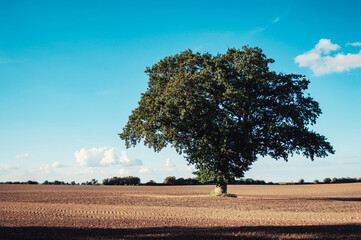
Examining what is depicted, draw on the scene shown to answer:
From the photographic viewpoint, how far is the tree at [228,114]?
31.1 metres

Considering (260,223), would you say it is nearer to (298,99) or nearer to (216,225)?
(216,225)

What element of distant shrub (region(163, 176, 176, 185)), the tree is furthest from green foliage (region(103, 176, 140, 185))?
the tree

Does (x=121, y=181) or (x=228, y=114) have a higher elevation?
(x=228, y=114)

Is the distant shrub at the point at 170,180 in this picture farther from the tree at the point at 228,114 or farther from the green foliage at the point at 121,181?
the tree at the point at 228,114

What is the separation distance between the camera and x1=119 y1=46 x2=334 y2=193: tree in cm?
3109

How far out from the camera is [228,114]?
32.9 m

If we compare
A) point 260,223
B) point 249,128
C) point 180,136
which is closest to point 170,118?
point 180,136

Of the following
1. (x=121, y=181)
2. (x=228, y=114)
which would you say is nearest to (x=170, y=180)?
(x=121, y=181)

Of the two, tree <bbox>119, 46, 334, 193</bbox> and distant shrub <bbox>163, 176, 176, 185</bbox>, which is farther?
distant shrub <bbox>163, 176, 176, 185</bbox>

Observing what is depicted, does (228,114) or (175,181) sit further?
(175,181)

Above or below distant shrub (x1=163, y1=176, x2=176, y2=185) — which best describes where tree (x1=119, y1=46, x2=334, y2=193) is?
above

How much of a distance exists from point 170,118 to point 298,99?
12883mm

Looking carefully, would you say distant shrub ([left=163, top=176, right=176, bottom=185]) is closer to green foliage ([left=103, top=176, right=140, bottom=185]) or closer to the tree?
green foliage ([left=103, top=176, right=140, bottom=185])

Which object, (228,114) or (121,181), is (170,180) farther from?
(228,114)
